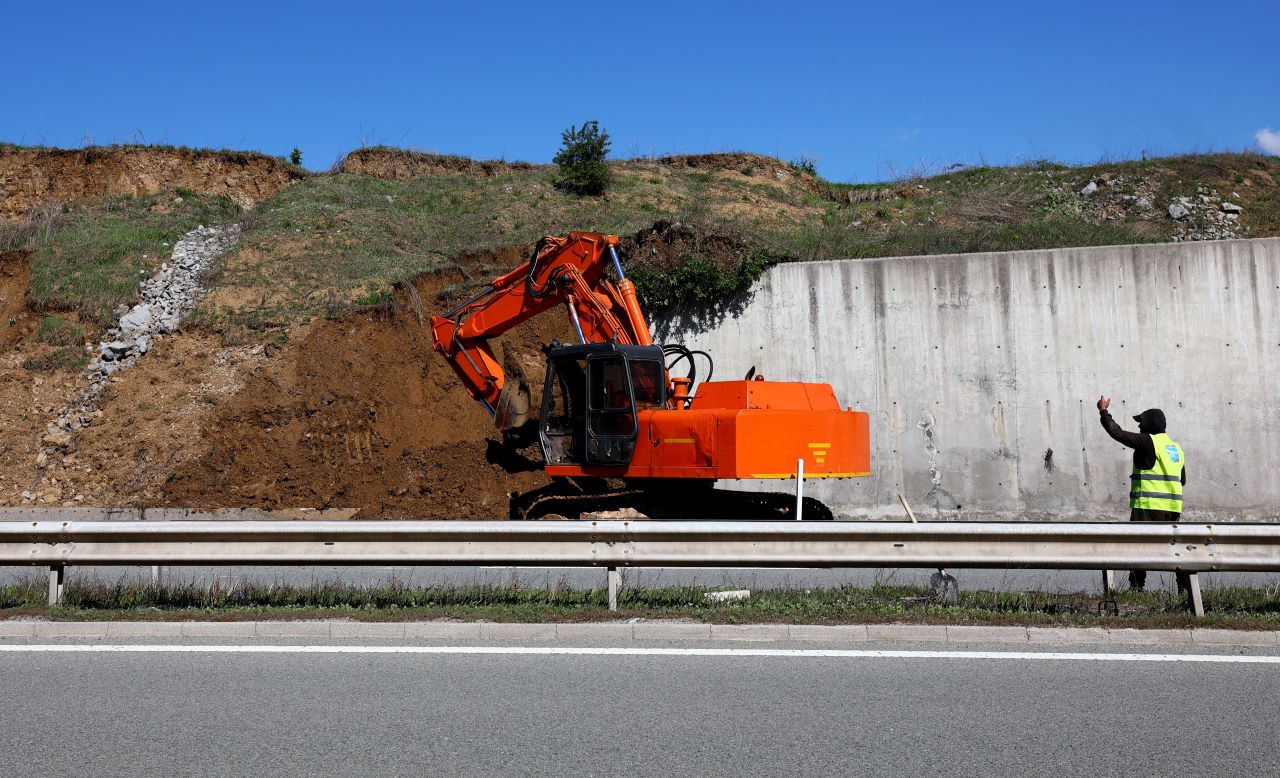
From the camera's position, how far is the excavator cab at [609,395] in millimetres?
12492

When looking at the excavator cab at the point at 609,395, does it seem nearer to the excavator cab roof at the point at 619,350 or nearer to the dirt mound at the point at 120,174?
the excavator cab roof at the point at 619,350

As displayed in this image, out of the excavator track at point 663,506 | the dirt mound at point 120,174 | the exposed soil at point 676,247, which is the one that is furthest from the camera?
the dirt mound at point 120,174

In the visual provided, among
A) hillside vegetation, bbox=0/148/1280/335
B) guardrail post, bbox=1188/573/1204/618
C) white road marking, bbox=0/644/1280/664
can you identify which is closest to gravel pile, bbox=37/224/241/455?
hillside vegetation, bbox=0/148/1280/335

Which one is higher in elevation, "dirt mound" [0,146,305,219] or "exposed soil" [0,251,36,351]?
"dirt mound" [0,146,305,219]

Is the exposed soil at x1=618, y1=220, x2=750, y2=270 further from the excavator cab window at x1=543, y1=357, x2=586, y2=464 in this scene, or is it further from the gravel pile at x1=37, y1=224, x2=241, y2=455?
the gravel pile at x1=37, y1=224, x2=241, y2=455

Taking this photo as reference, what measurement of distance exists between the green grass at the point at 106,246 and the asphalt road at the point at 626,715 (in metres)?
17.2

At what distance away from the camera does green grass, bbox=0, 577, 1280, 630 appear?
24.6 feet

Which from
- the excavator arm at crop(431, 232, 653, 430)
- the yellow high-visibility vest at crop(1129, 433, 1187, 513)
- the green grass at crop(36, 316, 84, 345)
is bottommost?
the yellow high-visibility vest at crop(1129, 433, 1187, 513)

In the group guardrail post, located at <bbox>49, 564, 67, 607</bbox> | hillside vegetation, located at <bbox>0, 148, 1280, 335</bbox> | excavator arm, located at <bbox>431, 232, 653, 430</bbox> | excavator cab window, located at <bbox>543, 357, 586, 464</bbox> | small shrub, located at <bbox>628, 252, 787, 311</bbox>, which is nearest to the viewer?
guardrail post, located at <bbox>49, 564, 67, 607</bbox>

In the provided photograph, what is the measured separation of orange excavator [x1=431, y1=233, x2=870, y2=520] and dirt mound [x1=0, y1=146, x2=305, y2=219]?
17.8 metres

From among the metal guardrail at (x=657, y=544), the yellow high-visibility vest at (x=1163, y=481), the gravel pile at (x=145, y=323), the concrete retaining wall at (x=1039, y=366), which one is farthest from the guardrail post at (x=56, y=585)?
the gravel pile at (x=145, y=323)

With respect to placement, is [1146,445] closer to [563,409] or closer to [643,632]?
[643,632]

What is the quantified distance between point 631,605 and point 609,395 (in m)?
4.86

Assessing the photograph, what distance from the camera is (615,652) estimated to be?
6.86 metres
